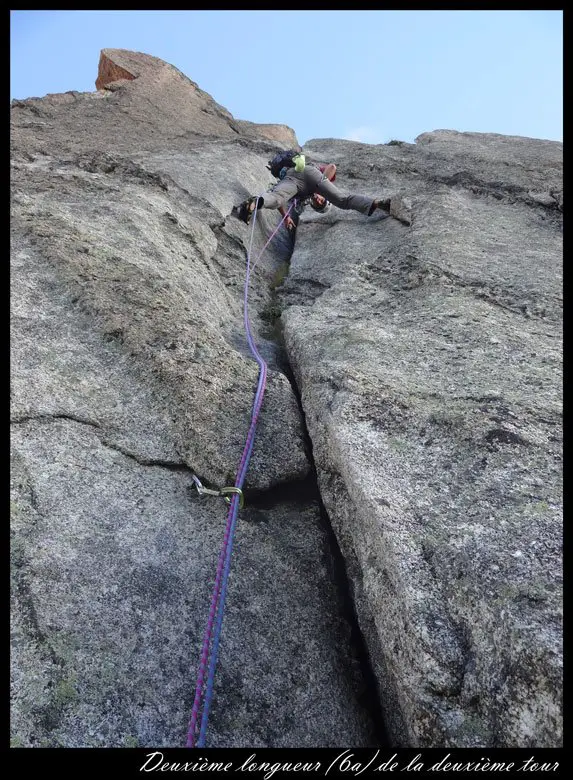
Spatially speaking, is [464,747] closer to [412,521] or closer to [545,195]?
[412,521]

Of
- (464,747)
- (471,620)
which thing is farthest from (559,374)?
(464,747)

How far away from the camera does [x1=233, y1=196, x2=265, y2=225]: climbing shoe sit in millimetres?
7625

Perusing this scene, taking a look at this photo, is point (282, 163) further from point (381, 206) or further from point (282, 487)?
point (282, 487)

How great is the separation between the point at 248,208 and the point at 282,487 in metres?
5.13

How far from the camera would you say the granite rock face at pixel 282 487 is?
2.33 m

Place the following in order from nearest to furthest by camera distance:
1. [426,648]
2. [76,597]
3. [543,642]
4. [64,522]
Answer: [543,642], [426,648], [76,597], [64,522]

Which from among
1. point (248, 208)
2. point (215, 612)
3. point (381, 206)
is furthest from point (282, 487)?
point (381, 206)

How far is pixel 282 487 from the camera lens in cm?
364

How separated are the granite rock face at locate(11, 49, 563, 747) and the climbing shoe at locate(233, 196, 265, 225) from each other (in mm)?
1671

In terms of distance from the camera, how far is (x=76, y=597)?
265 cm

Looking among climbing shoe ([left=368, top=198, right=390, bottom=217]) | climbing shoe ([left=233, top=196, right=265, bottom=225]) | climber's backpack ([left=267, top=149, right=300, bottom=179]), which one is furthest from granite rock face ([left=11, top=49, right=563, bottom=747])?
climber's backpack ([left=267, top=149, right=300, bottom=179])

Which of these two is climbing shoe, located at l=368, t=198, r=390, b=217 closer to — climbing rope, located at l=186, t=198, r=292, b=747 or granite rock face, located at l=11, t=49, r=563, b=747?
granite rock face, located at l=11, t=49, r=563, b=747

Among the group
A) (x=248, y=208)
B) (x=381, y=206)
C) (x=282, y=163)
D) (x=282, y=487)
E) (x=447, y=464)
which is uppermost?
(x=282, y=163)
